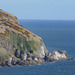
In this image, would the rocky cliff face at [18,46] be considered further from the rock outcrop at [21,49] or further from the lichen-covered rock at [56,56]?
the lichen-covered rock at [56,56]

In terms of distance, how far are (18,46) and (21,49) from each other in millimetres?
2798

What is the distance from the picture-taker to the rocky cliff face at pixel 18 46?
15649 cm

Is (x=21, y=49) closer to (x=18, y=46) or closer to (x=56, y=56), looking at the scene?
(x=18, y=46)

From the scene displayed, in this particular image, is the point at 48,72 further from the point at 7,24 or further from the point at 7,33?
the point at 7,24

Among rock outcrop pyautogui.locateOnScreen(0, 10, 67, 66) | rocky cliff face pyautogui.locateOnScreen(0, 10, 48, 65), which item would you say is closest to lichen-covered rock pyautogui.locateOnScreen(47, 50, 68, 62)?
rock outcrop pyautogui.locateOnScreen(0, 10, 67, 66)

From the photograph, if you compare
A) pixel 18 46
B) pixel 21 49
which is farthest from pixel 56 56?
pixel 18 46

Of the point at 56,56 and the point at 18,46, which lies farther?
the point at 56,56

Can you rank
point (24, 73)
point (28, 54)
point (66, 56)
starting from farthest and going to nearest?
1. point (66, 56)
2. point (28, 54)
3. point (24, 73)

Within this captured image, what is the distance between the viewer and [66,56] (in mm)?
172500

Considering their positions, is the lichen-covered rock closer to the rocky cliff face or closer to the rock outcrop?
the rock outcrop

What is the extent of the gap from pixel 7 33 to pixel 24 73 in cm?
3388

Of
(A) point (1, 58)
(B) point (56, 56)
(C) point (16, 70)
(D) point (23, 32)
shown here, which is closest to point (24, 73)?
(C) point (16, 70)

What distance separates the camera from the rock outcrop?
511 feet

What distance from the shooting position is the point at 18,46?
166 metres
